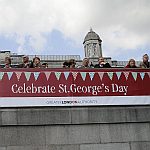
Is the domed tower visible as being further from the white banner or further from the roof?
the white banner

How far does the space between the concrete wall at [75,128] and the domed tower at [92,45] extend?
7107 centimetres

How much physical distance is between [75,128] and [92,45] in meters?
74.3

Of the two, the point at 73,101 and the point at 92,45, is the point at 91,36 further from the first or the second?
the point at 73,101

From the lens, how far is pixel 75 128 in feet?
43.9

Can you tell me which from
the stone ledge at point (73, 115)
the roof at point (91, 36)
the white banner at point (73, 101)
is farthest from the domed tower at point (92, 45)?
the stone ledge at point (73, 115)

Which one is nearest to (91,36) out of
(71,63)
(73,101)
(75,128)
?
(71,63)

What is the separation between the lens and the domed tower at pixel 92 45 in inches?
3383

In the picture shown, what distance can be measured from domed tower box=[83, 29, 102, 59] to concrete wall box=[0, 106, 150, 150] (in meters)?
71.1

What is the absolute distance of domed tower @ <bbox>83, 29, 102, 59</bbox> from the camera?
85925 mm

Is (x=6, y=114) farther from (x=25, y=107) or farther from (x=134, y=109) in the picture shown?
(x=134, y=109)

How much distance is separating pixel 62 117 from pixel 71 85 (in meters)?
1.15

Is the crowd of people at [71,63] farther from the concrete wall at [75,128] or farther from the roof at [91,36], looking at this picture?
the roof at [91,36]

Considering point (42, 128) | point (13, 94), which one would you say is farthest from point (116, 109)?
point (13, 94)

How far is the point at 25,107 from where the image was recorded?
1329 centimetres
